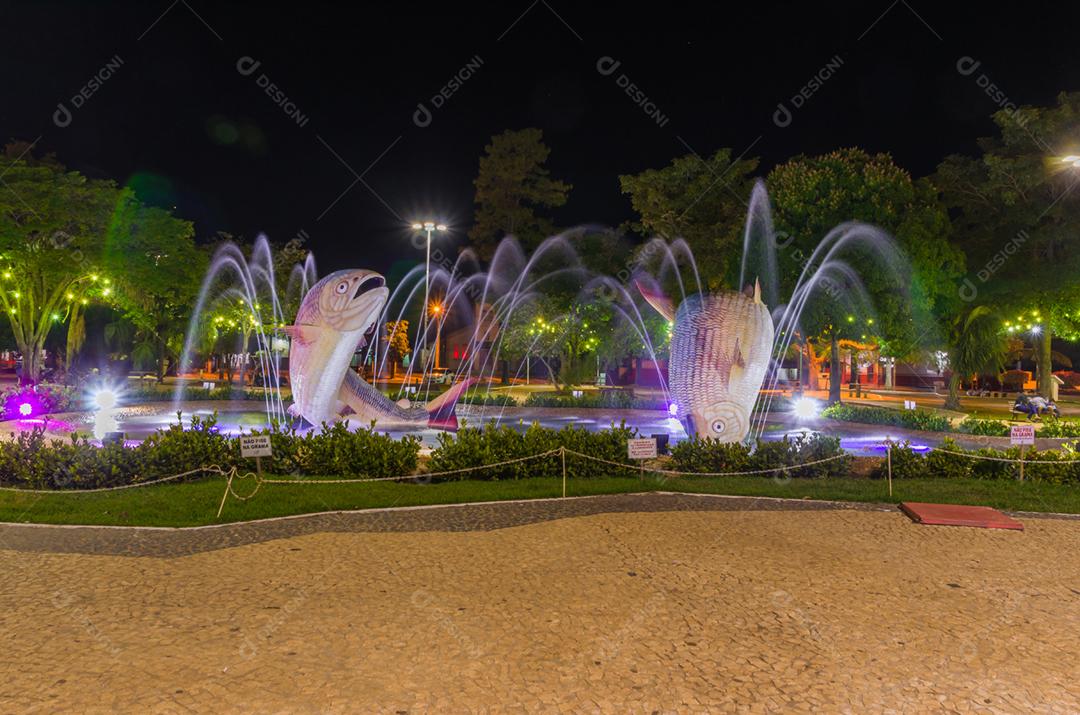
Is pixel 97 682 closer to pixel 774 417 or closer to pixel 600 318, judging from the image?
pixel 774 417

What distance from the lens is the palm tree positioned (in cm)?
3045

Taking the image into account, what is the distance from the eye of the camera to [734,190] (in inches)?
1231

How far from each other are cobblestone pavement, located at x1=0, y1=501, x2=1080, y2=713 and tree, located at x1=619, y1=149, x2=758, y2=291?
23092mm

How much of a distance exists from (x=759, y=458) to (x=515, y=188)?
3509 centimetres

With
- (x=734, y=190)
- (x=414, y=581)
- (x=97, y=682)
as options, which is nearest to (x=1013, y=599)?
(x=414, y=581)

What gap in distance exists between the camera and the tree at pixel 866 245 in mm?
25516

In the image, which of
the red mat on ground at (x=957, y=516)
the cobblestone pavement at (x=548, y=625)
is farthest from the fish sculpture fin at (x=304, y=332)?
the red mat on ground at (x=957, y=516)

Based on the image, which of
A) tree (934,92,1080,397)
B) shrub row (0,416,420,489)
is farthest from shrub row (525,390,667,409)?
shrub row (0,416,420,489)

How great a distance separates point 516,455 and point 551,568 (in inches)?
222

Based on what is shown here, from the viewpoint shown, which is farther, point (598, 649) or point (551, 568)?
point (551, 568)

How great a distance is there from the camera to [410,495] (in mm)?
10977

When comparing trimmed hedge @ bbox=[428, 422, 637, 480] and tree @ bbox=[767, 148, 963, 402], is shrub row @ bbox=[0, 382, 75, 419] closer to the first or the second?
trimmed hedge @ bbox=[428, 422, 637, 480]

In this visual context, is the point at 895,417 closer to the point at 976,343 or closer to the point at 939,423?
the point at 939,423

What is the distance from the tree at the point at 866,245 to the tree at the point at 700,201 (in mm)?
2375
